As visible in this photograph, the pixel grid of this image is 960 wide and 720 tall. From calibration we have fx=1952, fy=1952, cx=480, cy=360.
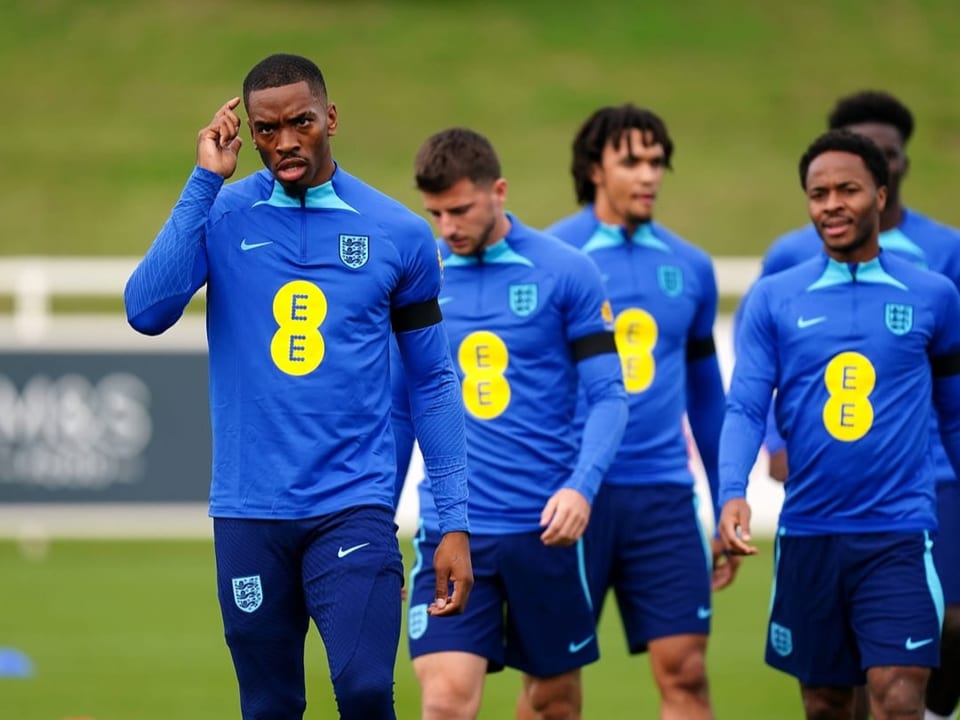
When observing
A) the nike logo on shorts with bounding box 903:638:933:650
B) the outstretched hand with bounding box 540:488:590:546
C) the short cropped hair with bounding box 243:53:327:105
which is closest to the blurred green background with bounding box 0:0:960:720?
the outstretched hand with bounding box 540:488:590:546

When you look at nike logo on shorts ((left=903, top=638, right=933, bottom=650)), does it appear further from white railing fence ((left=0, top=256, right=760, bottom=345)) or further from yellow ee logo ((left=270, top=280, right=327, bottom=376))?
white railing fence ((left=0, top=256, right=760, bottom=345))

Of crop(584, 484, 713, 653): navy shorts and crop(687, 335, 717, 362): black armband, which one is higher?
crop(687, 335, 717, 362): black armband

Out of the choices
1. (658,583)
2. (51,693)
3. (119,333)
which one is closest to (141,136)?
(119,333)

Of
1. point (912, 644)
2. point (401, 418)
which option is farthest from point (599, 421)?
point (912, 644)

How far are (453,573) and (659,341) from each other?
8.70 ft

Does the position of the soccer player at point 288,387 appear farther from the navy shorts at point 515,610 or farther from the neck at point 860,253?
the neck at point 860,253

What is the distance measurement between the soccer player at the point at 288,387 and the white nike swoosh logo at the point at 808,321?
1.78 meters

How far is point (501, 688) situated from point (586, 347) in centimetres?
341

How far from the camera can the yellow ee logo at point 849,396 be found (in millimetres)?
6660

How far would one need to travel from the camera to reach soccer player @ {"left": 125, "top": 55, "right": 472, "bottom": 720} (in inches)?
213

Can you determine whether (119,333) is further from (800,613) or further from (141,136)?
(141,136)

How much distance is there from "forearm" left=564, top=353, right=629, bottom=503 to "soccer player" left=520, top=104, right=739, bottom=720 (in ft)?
2.36

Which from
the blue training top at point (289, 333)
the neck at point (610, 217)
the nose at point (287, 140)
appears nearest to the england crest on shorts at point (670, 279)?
the neck at point (610, 217)

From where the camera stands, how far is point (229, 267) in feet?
18.1
